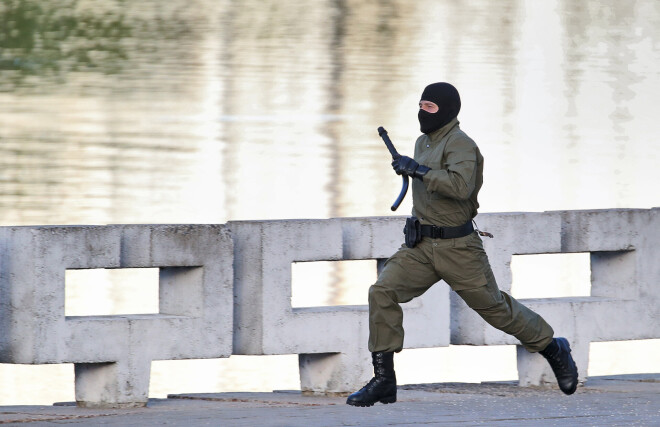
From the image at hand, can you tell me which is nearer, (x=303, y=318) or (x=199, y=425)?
(x=199, y=425)

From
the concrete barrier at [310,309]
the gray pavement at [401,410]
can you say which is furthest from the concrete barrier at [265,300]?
the gray pavement at [401,410]

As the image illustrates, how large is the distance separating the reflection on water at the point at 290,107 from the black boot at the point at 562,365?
3.36m

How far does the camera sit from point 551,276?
14.3 m

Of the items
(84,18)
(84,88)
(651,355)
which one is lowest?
(651,355)

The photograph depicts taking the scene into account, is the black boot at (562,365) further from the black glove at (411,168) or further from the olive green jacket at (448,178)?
the black glove at (411,168)

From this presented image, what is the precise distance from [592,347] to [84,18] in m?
37.2

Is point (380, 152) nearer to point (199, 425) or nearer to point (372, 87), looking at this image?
point (372, 87)

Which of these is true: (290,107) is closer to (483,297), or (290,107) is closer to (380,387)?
(483,297)

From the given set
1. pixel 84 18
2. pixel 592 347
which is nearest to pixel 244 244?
pixel 592 347

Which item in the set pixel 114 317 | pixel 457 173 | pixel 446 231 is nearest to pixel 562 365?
pixel 446 231

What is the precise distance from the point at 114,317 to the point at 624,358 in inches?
211

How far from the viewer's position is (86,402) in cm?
779

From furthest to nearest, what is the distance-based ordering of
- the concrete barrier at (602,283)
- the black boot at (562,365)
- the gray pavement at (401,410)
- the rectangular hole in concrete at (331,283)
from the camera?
the rectangular hole in concrete at (331,283) → the concrete barrier at (602,283) → the black boot at (562,365) → the gray pavement at (401,410)

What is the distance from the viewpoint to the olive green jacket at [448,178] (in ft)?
22.1
